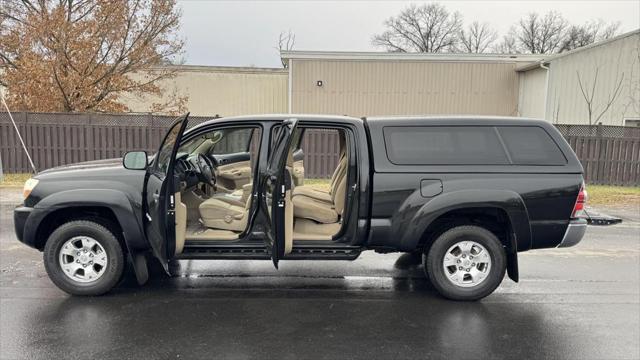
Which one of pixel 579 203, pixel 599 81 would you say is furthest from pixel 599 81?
pixel 579 203

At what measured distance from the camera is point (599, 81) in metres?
16.8

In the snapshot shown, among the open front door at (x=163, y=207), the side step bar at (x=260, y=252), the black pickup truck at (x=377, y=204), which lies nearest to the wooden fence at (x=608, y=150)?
the black pickup truck at (x=377, y=204)

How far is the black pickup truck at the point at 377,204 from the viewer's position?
4.81 m

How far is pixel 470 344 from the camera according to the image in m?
4.06

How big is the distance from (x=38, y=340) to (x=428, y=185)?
360 cm

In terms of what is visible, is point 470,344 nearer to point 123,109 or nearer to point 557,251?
point 557,251

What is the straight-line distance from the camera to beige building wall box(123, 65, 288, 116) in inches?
982

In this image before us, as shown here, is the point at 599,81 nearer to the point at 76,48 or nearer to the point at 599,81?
the point at 599,81

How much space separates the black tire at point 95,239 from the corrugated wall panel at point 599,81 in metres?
16.0

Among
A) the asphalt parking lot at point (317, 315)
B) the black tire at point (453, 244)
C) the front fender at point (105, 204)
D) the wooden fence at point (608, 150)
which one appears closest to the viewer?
the asphalt parking lot at point (317, 315)

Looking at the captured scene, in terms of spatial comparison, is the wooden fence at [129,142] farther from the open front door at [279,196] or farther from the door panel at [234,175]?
the open front door at [279,196]

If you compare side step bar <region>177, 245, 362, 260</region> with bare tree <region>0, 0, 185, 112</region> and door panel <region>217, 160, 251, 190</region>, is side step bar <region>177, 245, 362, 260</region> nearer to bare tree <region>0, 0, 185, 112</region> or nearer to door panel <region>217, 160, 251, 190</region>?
door panel <region>217, 160, 251, 190</region>

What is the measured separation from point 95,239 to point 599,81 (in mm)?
17027

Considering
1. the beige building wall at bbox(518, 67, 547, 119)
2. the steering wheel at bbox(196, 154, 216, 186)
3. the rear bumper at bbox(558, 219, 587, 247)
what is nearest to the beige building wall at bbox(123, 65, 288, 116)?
the beige building wall at bbox(518, 67, 547, 119)
